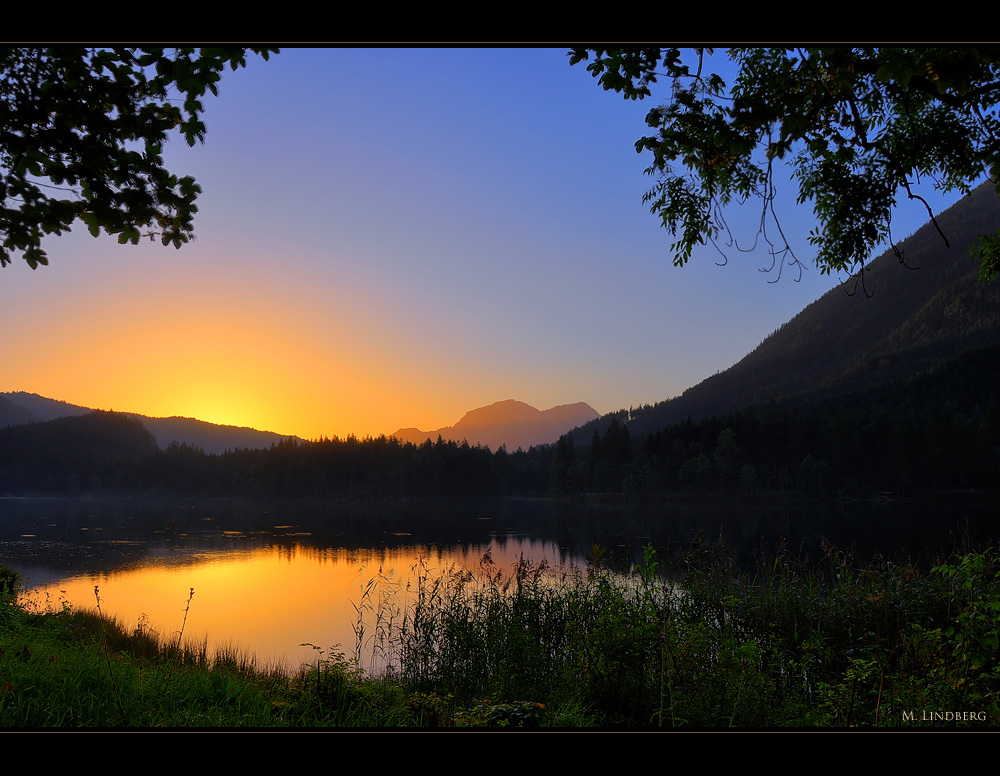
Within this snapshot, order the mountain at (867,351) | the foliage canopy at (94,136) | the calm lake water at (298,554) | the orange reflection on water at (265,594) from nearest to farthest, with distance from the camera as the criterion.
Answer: the foliage canopy at (94,136) → the orange reflection on water at (265,594) → the calm lake water at (298,554) → the mountain at (867,351)

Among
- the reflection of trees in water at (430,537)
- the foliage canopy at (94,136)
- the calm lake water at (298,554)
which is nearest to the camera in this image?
the foliage canopy at (94,136)

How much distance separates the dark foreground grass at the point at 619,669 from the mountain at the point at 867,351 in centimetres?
10894

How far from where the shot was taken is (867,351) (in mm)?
136125

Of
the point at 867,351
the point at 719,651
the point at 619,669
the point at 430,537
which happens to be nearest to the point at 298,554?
the point at 430,537

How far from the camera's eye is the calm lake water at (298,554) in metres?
16.1

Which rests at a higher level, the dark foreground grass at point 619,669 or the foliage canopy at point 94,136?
the foliage canopy at point 94,136

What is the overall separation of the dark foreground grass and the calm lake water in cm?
130

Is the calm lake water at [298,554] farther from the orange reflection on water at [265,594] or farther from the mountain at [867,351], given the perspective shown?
the mountain at [867,351]

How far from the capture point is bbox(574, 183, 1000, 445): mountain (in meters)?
107

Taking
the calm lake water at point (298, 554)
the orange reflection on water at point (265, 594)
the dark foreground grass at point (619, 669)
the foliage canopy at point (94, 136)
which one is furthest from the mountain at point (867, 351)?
the foliage canopy at point (94, 136)

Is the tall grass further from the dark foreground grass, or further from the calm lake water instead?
the calm lake water

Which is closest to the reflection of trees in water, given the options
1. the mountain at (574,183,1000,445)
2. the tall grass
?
the tall grass

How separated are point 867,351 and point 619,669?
524 feet

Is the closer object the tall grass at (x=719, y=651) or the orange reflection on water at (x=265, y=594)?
the tall grass at (x=719, y=651)
